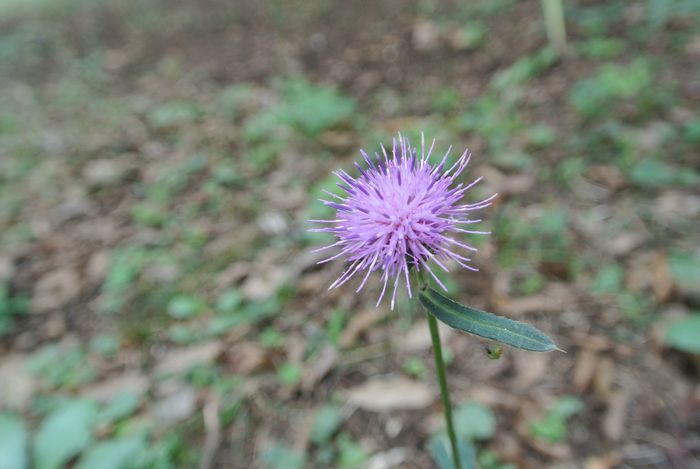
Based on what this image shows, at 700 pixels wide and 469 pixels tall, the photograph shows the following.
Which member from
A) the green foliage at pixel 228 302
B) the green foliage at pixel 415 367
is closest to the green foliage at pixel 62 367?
the green foliage at pixel 228 302

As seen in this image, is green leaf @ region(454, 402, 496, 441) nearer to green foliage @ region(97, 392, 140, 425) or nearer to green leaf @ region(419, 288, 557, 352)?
green leaf @ region(419, 288, 557, 352)

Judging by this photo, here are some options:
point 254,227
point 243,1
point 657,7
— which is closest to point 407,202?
point 254,227

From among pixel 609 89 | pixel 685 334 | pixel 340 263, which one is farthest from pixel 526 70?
pixel 685 334

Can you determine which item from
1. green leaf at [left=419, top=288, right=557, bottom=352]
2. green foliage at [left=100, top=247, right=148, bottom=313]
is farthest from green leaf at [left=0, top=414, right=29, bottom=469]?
green leaf at [left=419, top=288, right=557, bottom=352]

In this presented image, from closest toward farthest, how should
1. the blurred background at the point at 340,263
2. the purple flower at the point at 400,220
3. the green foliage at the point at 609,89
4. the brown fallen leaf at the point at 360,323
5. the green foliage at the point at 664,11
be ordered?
1. the purple flower at the point at 400,220
2. the blurred background at the point at 340,263
3. the brown fallen leaf at the point at 360,323
4. the green foliage at the point at 609,89
5. the green foliage at the point at 664,11

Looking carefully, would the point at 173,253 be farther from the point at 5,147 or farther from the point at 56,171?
the point at 5,147

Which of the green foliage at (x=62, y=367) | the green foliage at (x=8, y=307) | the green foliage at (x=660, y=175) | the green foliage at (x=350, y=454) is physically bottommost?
the green foliage at (x=350, y=454)

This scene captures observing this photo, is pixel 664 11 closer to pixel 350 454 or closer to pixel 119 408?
pixel 350 454

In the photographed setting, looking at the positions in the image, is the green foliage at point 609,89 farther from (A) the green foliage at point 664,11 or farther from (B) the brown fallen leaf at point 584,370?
(B) the brown fallen leaf at point 584,370
